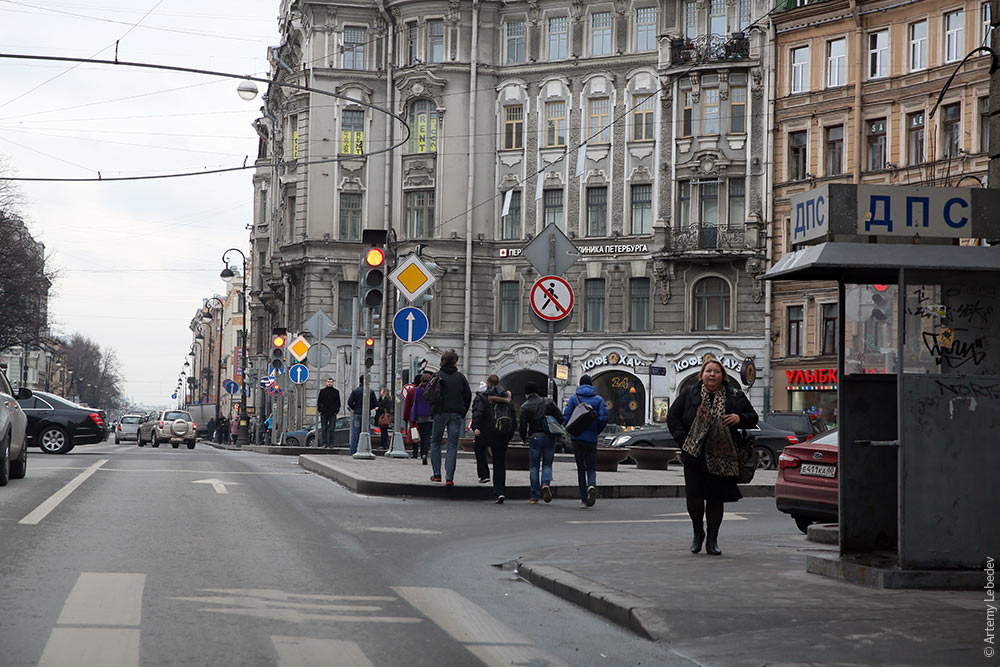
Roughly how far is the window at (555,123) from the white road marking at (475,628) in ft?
152

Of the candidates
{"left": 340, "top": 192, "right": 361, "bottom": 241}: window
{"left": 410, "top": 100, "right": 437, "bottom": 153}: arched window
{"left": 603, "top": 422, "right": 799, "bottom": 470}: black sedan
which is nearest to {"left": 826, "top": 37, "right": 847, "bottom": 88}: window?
{"left": 410, "top": 100, "right": 437, "bottom": 153}: arched window

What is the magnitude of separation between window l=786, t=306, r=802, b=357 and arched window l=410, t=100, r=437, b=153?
15273 millimetres

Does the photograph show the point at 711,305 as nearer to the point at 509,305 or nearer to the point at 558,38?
the point at 509,305

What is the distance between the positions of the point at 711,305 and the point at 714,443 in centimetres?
4190

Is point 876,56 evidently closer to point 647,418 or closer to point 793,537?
point 647,418

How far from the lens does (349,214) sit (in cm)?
5716

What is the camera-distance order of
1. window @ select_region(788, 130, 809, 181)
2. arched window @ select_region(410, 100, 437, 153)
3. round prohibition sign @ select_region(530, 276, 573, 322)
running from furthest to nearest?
1. arched window @ select_region(410, 100, 437, 153)
2. window @ select_region(788, 130, 809, 181)
3. round prohibition sign @ select_region(530, 276, 573, 322)

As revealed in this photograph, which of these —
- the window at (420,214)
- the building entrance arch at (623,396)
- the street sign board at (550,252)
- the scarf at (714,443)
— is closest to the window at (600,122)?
the window at (420,214)

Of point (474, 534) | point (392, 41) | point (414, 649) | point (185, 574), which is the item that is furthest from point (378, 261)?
point (392, 41)

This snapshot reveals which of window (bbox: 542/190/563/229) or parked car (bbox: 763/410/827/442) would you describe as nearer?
parked car (bbox: 763/410/827/442)

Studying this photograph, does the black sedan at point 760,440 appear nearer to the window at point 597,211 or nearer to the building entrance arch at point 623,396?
the building entrance arch at point 623,396

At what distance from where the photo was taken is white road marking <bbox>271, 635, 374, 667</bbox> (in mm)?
6723

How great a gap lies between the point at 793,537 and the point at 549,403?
4.34m

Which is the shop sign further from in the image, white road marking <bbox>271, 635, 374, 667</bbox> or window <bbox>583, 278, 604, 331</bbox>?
white road marking <bbox>271, 635, 374, 667</bbox>
